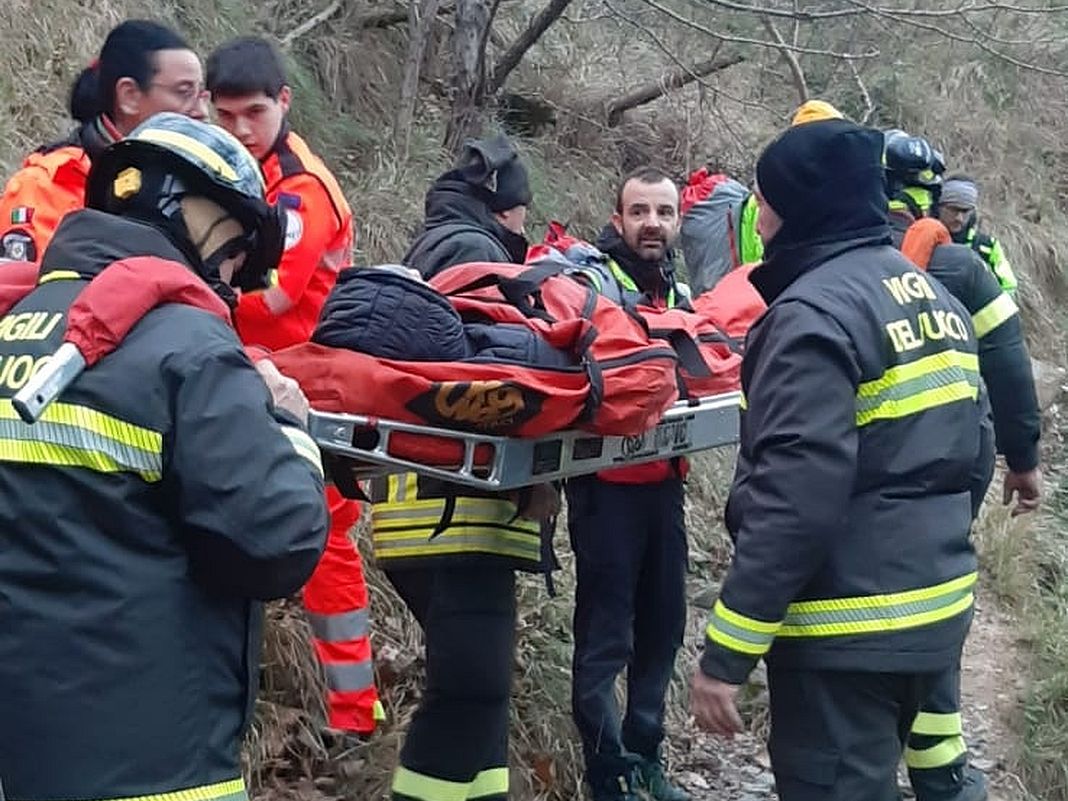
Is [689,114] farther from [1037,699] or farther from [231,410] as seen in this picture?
[231,410]

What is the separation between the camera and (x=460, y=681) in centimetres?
368

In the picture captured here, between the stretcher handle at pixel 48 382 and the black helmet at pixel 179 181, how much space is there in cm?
33

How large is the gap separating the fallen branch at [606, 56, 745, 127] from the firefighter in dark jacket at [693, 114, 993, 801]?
6.24 metres

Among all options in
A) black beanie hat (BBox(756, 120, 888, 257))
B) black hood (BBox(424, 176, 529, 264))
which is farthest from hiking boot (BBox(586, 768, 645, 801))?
black beanie hat (BBox(756, 120, 888, 257))

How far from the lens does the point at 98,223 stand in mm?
2416

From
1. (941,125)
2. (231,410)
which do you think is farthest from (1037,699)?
(941,125)

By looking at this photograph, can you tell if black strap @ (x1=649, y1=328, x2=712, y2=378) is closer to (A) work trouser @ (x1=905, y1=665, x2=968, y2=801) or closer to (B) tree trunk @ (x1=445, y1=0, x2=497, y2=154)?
(A) work trouser @ (x1=905, y1=665, x2=968, y2=801)

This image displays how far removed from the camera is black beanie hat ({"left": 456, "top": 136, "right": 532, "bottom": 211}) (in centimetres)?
435

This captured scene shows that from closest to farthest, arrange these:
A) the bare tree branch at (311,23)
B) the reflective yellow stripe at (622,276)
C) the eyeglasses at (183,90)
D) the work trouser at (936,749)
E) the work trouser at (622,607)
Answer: the eyeglasses at (183,90), the work trouser at (936,749), the work trouser at (622,607), the reflective yellow stripe at (622,276), the bare tree branch at (311,23)

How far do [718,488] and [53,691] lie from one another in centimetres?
561

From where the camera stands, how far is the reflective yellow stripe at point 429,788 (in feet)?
12.2

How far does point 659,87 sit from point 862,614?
706 cm

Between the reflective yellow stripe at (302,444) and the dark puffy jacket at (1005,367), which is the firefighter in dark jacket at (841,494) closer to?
the reflective yellow stripe at (302,444)

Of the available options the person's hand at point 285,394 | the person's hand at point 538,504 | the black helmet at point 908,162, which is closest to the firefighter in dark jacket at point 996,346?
the black helmet at point 908,162
